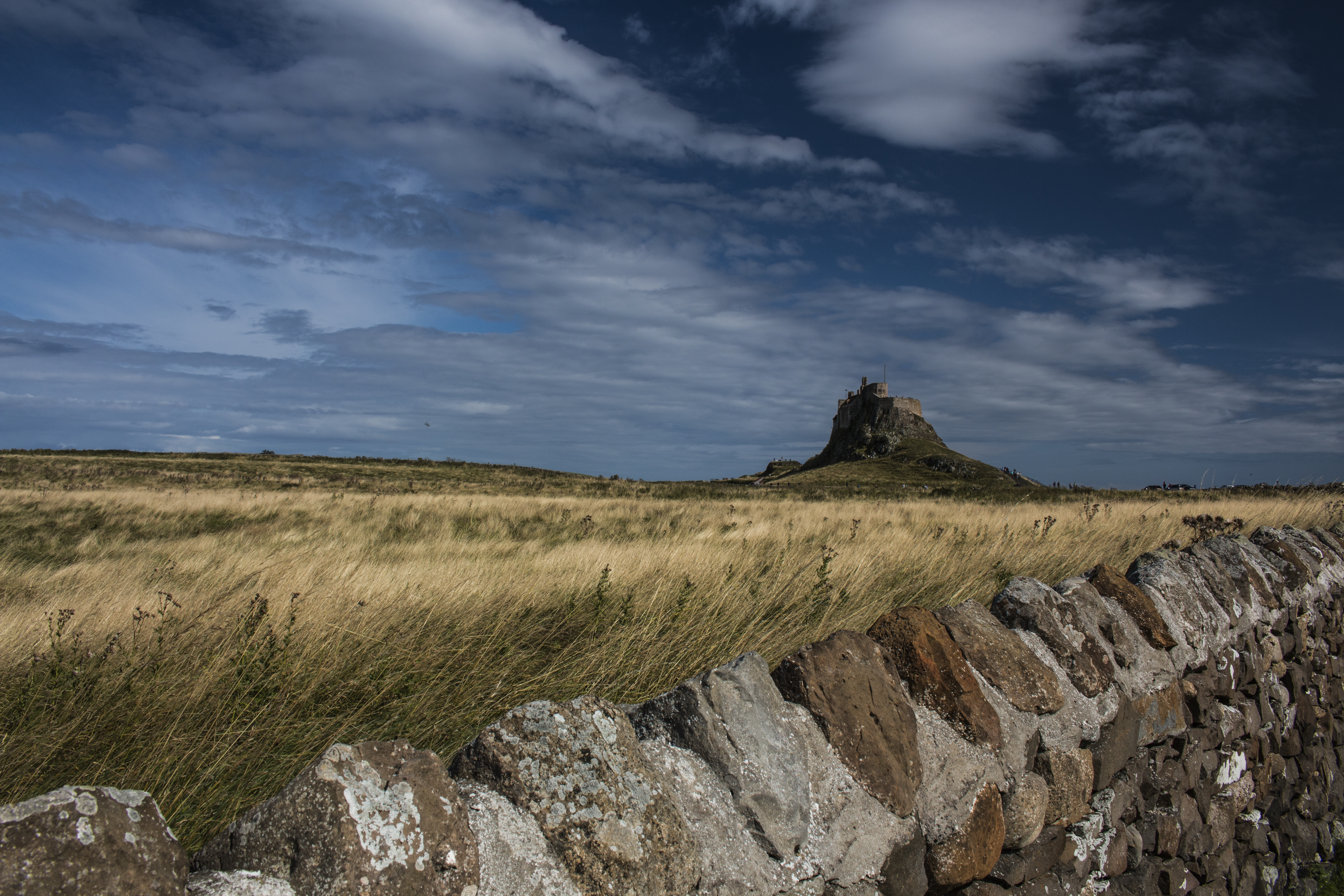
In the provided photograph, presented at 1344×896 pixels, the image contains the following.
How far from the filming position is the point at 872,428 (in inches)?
2387

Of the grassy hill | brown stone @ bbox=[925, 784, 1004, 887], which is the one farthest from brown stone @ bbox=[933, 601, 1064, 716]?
the grassy hill

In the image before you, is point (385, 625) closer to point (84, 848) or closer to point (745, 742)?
point (745, 742)

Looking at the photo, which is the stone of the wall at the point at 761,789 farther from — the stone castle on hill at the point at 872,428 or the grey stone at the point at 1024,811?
the stone castle on hill at the point at 872,428

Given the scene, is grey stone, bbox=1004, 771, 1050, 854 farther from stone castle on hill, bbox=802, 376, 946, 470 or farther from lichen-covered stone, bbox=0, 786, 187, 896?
stone castle on hill, bbox=802, 376, 946, 470

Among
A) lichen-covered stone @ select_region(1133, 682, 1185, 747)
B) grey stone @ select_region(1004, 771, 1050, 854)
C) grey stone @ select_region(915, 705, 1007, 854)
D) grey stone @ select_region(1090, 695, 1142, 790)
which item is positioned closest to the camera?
grey stone @ select_region(915, 705, 1007, 854)

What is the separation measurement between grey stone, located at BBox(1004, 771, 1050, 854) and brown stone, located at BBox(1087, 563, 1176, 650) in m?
1.36

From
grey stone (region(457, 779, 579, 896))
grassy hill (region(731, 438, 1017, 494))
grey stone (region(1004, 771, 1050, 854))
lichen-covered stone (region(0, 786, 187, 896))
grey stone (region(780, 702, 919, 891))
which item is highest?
grassy hill (region(731, 438, 1017, 494))

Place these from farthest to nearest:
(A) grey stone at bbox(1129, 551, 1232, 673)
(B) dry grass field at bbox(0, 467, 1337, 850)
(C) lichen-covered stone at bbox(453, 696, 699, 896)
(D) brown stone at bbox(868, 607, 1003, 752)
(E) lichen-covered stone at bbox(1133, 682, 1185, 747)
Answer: (A) grey stone at bbox(1129, 551, 1232, 673)
(E) lichen-covered stone at bbox(1133, 682, 1185, 747)
(B) dry grass field at bbox(0, 467, 1337, 850)
(D) brown stone at bbox(868, 607, 1003, 752)
(C) lichen-covered stone at bbox(453, 696, 699, 896)

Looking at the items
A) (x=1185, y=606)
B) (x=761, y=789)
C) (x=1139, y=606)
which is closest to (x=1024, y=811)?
(x=761, y=789)

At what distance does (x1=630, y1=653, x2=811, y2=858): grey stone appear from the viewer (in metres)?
1.80

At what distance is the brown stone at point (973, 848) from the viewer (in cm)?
223

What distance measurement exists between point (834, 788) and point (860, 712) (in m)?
0.25

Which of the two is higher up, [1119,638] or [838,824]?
[1119,638]

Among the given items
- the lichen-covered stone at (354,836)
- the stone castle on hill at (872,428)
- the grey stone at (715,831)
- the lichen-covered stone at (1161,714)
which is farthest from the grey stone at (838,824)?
the stone castle on hill at (872,428)
